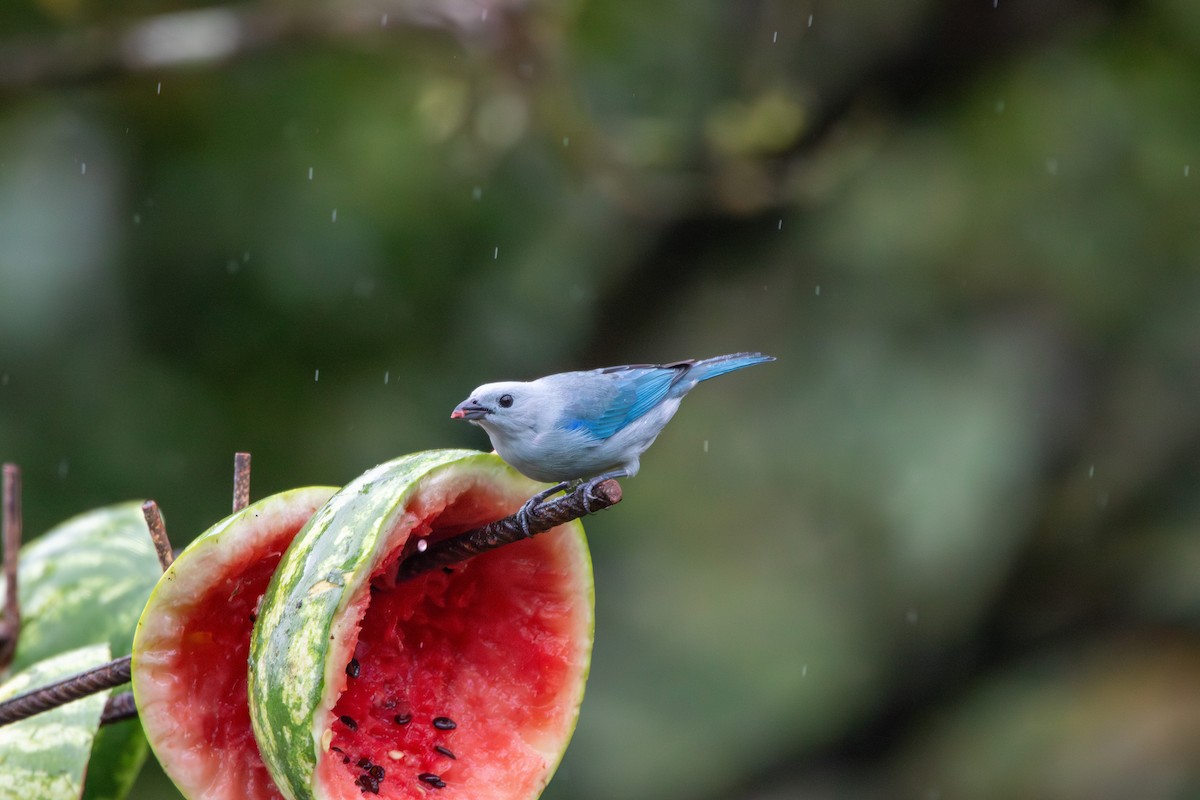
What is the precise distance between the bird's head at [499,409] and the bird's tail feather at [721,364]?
310 mm

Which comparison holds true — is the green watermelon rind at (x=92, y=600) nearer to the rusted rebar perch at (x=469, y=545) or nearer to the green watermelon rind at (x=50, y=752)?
the green watermelon rind at (x=50, y=752)

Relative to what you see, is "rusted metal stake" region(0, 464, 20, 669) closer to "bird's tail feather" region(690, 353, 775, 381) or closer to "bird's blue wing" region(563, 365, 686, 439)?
"bird's blue wing" region(563, 365, 686, 439)

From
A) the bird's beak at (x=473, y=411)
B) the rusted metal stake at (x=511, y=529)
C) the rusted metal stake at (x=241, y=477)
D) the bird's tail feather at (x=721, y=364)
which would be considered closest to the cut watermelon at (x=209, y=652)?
the rusted metal stake at (x=241, y=477)

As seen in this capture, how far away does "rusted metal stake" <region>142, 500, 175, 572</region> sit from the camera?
1.34 meters

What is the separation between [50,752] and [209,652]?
219 mm

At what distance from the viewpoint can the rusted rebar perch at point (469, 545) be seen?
1.16 metres

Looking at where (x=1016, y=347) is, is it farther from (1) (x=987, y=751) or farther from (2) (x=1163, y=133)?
(1) (x=987, y=751)

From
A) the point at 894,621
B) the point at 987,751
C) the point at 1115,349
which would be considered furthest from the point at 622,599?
the point at 1115,349

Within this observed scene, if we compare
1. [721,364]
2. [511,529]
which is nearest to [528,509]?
[511,529]

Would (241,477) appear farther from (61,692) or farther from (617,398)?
(617,398)

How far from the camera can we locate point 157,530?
1378 millimetres

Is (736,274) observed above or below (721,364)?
below

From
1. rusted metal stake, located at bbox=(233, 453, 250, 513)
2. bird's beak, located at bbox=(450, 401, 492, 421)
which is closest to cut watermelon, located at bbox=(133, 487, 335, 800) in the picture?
rusted metal stake, located at bbox=(233, 453, 250, 513)

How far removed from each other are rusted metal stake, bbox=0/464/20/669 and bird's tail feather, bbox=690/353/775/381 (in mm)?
972
